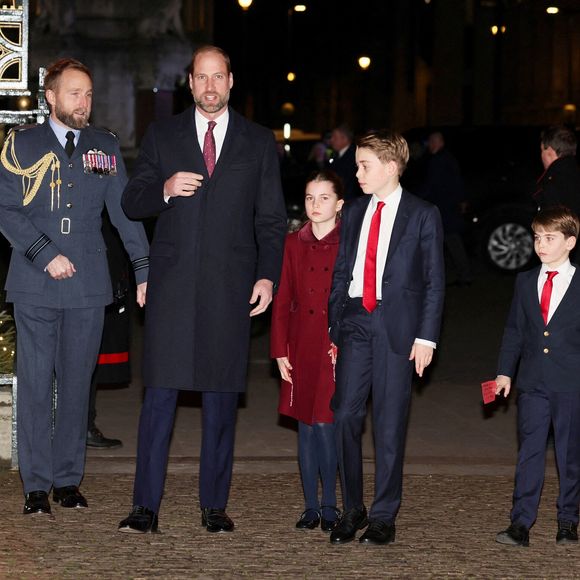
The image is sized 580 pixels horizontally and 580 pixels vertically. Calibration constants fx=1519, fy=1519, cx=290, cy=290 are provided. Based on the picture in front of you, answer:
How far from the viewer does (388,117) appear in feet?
207

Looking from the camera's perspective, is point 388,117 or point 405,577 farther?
point 388,117

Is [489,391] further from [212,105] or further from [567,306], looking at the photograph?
[212,105]

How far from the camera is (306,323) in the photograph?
23.2 feet

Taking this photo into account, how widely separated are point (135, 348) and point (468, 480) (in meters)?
5.40

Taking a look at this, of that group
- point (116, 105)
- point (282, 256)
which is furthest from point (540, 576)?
point (116, 105)

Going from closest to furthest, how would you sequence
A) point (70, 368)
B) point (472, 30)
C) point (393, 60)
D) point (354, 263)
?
point (354, 263) < point (70, 368) < point (472, 30) < point (393, 60)

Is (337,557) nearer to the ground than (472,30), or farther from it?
nearer to the ground

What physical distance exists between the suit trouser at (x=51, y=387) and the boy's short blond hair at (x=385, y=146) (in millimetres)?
1595

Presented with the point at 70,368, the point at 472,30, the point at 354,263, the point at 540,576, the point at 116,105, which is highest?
the point at 472,30

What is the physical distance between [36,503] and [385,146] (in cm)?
234

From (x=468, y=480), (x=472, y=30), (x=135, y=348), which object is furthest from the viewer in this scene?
(x=472, y=30)

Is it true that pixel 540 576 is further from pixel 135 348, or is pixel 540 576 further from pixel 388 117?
pixel 388 117

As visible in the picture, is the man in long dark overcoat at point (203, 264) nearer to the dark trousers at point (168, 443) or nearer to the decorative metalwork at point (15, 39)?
the dark trousers at point (168, 443)

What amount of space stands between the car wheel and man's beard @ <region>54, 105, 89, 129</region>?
1368cm
